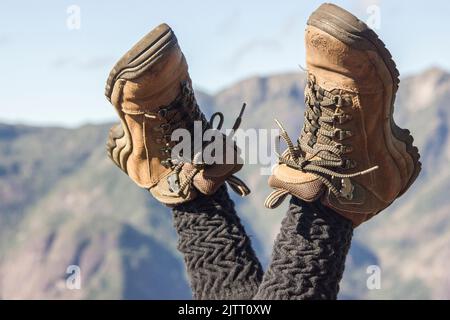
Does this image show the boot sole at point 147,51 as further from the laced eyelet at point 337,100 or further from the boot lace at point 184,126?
the laced eyelet at point 337,100

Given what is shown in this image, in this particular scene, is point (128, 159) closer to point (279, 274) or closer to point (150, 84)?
point (150, 84)

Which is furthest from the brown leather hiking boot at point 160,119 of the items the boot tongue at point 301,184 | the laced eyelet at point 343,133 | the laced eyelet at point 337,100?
the laced eyelet at point 337,100

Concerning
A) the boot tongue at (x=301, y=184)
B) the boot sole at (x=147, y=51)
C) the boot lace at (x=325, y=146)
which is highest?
the boot sole at (x=147, y=51)

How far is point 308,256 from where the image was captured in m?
7.05

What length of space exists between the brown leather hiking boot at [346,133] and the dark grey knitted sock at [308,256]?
9 cm

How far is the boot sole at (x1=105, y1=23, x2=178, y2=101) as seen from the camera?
7102 mm

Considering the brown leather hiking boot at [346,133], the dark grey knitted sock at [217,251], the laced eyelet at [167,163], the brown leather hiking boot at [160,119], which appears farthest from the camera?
the laced eyelet at [167,163]

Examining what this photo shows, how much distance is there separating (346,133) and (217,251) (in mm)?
1098

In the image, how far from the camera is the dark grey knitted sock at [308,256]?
7.02 meters

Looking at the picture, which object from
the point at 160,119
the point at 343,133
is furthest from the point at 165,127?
the point at 343,133

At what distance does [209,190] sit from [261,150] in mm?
557

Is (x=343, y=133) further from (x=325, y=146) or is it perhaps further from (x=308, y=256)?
(x=308, y=256)

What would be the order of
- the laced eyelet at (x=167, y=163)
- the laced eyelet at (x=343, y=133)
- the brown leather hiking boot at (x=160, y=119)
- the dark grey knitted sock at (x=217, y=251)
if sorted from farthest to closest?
1. the laced eyelet at (x=167, y=163)
2. the dark grey knitted sock at (x=217, y=251)
3. the brown leather hiking boot at (x=160, y=119)
4. the laced eyelet at (x=343, y=133)

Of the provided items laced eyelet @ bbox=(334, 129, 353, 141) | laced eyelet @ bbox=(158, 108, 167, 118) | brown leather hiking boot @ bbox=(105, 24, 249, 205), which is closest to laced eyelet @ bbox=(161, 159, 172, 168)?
brown leather hiking boot @ bbox=(105, 24, 249, 205)
